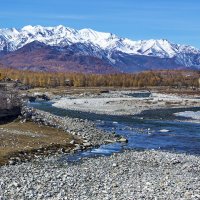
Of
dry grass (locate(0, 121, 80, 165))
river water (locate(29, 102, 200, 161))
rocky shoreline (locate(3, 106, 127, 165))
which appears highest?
dry grass (locate(0, 121, 80, 165))

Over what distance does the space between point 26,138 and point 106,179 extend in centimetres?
1836

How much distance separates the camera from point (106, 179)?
104 ft

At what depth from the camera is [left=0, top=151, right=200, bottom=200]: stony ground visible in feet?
88.9

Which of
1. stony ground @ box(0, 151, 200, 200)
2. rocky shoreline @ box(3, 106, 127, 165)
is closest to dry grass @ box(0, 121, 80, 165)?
rocky shoreline @ box(3, 106, 127, 165)

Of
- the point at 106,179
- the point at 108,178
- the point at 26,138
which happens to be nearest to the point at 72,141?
the point at 26,138

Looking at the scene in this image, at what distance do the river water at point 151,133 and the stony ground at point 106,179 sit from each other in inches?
198

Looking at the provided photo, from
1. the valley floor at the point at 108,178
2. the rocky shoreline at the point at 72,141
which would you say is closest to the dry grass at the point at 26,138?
the rocky shoreline at the point at 72,141

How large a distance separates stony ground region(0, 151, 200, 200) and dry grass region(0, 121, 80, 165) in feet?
13.9

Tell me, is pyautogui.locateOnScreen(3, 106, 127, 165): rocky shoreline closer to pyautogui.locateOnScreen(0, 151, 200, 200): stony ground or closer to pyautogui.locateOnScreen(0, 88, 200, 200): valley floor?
pyautogui.locateOnScreen(0, 88, 200, 200): valley floor

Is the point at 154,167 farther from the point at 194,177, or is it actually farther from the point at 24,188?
the point at 24,188

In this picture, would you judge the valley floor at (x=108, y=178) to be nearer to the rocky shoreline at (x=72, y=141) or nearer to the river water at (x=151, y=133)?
the rocky shoreline at (x=72, y=141)

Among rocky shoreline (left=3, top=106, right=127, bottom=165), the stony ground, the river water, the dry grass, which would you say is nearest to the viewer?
the stony ground

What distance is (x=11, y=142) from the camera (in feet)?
148

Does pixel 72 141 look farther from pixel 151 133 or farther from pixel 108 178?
pixel 151 133
